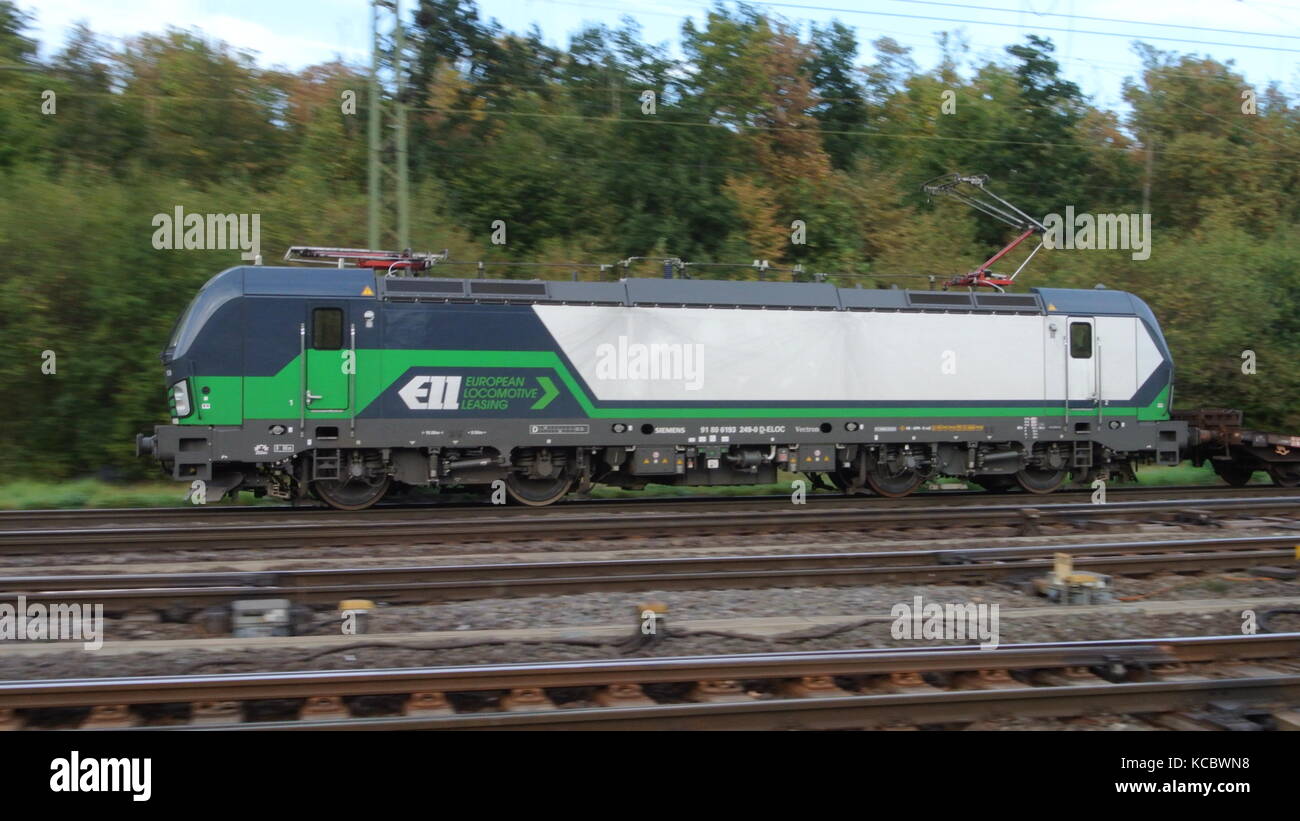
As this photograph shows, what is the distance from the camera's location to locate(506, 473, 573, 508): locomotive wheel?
627 inches

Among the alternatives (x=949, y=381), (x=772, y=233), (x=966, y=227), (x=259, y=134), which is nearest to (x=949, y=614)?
(x=949, y=381)

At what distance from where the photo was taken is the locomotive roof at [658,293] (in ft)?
47.4

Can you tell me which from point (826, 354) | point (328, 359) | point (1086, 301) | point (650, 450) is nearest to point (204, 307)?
point (328, 359)

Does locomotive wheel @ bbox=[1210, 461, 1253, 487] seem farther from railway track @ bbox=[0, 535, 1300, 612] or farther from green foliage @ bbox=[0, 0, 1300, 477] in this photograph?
railway track @ bbox=[0, 535, 1300, 612]

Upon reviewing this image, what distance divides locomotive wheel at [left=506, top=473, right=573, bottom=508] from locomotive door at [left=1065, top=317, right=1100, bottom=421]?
8587 millimetres

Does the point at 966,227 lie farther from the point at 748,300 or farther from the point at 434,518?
the point at 434,518

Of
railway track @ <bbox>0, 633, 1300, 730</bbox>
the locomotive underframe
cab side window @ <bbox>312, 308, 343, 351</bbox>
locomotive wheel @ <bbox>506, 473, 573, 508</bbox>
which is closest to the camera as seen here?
railway track @ <bbox>0, 633, 1300, 730</bbox>

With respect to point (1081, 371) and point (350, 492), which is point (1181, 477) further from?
point (350, 492)

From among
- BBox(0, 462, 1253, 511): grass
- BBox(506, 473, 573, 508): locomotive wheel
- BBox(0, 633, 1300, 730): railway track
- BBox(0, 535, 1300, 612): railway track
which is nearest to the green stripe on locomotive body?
BBox(506, 473, 573, 508): locomotive wheel

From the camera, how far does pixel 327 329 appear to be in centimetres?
1451

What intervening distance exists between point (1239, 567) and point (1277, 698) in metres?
5.14

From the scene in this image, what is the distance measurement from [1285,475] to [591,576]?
15.6 m

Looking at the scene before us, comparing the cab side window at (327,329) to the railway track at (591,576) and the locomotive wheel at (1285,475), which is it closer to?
the railway track at (591,576)

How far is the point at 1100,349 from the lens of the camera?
17.7 meters
